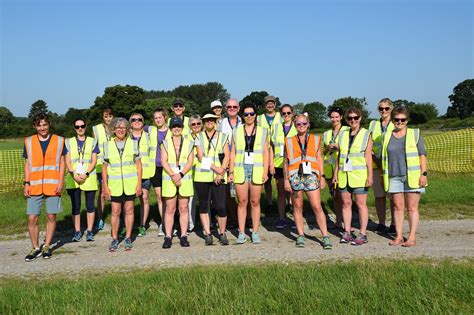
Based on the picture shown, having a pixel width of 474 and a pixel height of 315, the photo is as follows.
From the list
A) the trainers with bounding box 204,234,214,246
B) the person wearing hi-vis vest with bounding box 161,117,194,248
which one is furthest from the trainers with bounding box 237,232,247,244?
the person wearing hi-vis vest with bounding box 161,117,194,248

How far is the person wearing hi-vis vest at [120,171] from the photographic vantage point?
6.67 m

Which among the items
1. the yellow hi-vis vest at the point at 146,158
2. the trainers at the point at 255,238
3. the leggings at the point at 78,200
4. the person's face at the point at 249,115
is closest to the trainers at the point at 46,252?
the leggings at the point at 78,200

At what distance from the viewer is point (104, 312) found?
3.98 meters

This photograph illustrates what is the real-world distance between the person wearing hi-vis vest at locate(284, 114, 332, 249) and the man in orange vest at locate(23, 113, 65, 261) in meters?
3.75

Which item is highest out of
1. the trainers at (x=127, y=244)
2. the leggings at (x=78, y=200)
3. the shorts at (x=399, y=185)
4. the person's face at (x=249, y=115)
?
the person's face at (x=249, y=115)

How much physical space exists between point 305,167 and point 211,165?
1.54 m

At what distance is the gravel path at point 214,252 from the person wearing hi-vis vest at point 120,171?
1.89 ft

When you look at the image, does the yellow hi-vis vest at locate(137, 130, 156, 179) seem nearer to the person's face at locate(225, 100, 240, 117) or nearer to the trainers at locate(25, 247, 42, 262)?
the person's face at locate(225, 100, 240, 117)

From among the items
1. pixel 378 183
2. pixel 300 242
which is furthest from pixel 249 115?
pixel 378 183

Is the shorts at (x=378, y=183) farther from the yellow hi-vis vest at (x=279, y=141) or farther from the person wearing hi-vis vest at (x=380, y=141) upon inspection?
the yellow hi-vis vest at (x=279, y=141)

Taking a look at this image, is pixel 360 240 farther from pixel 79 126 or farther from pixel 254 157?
pixel 79 126

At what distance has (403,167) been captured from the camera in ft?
21.0

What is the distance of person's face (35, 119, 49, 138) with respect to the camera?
21.2ft

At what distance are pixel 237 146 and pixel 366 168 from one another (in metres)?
2.13
